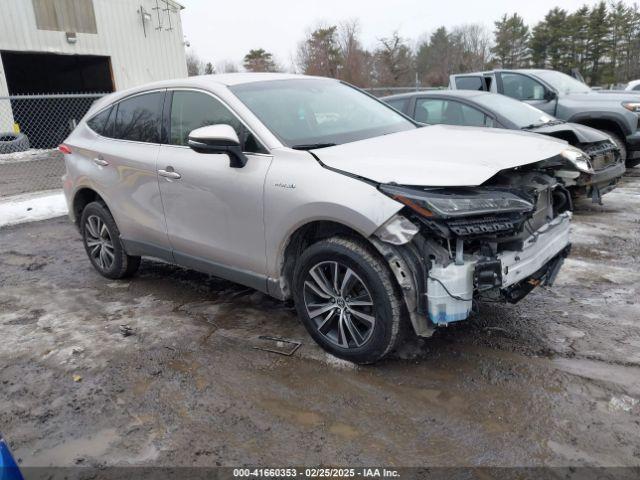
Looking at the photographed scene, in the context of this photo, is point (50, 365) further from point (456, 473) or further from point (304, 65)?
point (304, 65)

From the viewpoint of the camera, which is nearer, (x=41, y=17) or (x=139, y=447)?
(x=139, y=447)

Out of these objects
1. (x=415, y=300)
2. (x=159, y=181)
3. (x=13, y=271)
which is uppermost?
(x=159, y=181)

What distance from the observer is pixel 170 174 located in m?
4.04

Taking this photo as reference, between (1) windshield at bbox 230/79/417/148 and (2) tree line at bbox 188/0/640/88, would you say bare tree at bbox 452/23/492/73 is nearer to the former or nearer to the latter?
(2) tree line at bbox 188/0/640/88

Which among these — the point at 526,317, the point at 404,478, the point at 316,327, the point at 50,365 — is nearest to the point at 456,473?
the point at 404,478

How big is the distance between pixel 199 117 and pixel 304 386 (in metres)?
2.19

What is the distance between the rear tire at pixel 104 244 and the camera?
4.92 meters

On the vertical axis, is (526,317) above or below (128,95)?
below

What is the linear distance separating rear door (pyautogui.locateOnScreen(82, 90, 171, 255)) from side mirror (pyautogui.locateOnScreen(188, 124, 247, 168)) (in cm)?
94

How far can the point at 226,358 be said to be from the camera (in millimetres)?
3527

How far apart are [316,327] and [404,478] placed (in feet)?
4.10

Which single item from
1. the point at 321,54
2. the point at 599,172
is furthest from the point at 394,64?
the point at 599,172

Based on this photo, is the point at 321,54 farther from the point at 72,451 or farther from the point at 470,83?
the point at 72,451

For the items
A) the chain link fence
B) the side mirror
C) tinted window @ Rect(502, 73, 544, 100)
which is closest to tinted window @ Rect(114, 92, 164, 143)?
the side mirror
